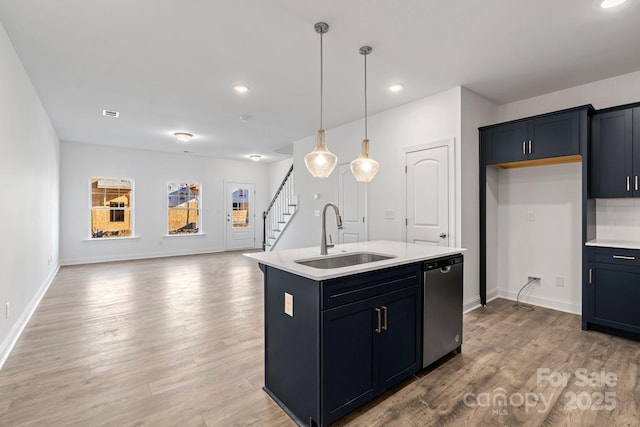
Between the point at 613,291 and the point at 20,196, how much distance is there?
20.9ft

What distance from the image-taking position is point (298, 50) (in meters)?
3.05

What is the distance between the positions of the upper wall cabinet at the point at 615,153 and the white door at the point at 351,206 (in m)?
2.94

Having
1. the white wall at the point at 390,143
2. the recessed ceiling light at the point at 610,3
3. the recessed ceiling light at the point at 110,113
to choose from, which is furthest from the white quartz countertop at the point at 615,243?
the recessed ceiling light at the point at 110,113

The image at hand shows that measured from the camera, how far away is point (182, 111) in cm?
491

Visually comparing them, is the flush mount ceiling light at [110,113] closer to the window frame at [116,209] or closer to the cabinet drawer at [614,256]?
the window frame at [116,209]

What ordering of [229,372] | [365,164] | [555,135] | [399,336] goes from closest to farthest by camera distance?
[399,336] < [229,372] < [365,164] < [555,135]

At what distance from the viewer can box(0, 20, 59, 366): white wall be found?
274 cm

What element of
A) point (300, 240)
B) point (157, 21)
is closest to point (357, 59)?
point (157, 21)

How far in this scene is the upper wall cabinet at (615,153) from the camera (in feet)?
10.4

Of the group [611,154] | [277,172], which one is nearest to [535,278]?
[611,154]

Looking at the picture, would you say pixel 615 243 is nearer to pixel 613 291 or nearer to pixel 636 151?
pixel 613 291

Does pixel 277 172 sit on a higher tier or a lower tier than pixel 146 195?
higher

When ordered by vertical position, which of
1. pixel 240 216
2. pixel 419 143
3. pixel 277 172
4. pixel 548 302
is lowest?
pixel 548 302

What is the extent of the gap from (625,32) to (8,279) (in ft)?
19.8
